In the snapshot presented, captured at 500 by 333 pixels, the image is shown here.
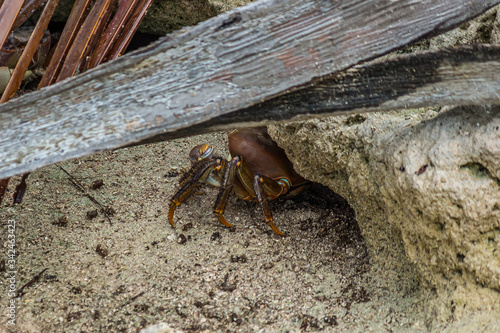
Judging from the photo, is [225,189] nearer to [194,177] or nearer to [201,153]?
[194,177]

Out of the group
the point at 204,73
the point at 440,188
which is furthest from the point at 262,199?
the point at 204,73

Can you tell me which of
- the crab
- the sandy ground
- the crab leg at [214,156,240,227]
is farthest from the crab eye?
the sandy ground

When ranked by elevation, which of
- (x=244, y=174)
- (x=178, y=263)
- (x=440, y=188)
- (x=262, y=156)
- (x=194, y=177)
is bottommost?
→ (x=178, y=263)

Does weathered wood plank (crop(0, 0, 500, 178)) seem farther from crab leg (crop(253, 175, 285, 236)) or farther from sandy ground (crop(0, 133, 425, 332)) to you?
crab leg (crop(253, 175, 285, 236))

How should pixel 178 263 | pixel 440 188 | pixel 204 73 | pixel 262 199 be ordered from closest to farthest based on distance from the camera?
pixel 204 73 → pixel 440 188 → pixel 178 263 → pixel 262 199

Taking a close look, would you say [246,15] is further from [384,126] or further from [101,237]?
[101,237]

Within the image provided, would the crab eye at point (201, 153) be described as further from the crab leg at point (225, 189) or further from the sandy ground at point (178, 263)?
the sandy ground at point (178, 263)

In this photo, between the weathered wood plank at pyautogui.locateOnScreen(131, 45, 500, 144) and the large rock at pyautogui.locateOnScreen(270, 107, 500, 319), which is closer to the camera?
the weathered wood plank at pyautogui.locateOnScreen(131, 45, 500, 144)
